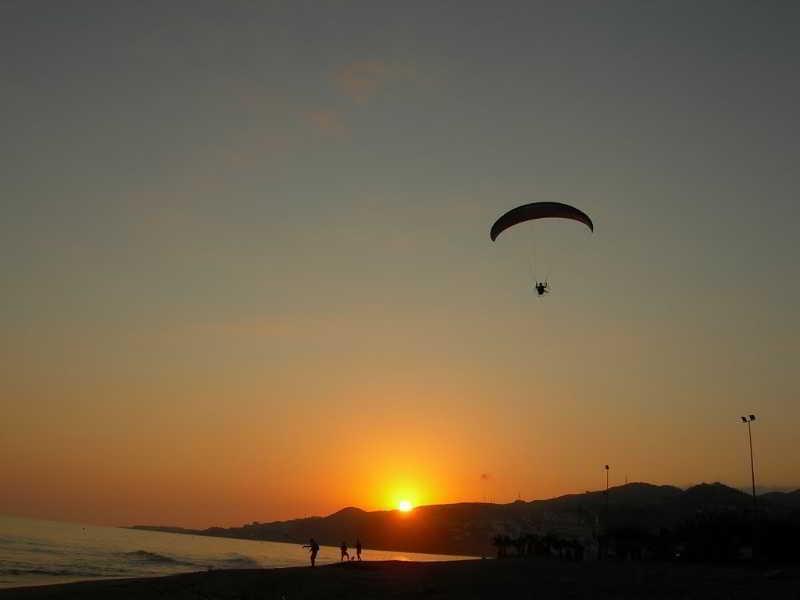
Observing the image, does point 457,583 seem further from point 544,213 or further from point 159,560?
point 159,560

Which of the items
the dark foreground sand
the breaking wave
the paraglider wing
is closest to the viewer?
the dark foreground sand

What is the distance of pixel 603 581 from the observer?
27688 mm

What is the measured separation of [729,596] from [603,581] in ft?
24.4

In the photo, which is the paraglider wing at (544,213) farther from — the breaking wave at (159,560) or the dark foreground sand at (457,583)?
the breaking wave at (159,560)

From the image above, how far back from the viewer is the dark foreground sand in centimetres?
2388

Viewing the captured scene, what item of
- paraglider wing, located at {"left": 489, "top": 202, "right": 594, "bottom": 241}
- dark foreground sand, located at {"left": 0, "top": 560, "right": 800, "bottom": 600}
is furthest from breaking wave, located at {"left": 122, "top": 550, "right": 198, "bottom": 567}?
paraglider wing, located at {"left": 489, "top": 202, "right": 594, "bottom": 241}

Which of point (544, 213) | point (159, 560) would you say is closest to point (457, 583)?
point (544, 213)

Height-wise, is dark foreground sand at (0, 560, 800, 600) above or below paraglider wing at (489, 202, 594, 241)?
below

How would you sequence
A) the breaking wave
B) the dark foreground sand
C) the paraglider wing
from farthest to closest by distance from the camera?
the breaking wave → the paraglider wing → the dark foreground sand

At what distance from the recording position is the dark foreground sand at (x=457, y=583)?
2388 cm

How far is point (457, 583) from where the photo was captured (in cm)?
2842

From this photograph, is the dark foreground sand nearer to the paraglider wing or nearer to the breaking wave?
the paraglider wing

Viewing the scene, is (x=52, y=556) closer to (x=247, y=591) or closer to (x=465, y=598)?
(x=247, y=591)

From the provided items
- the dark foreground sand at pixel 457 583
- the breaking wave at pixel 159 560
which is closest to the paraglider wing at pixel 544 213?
the dark foreground sand at pixel 457 583
